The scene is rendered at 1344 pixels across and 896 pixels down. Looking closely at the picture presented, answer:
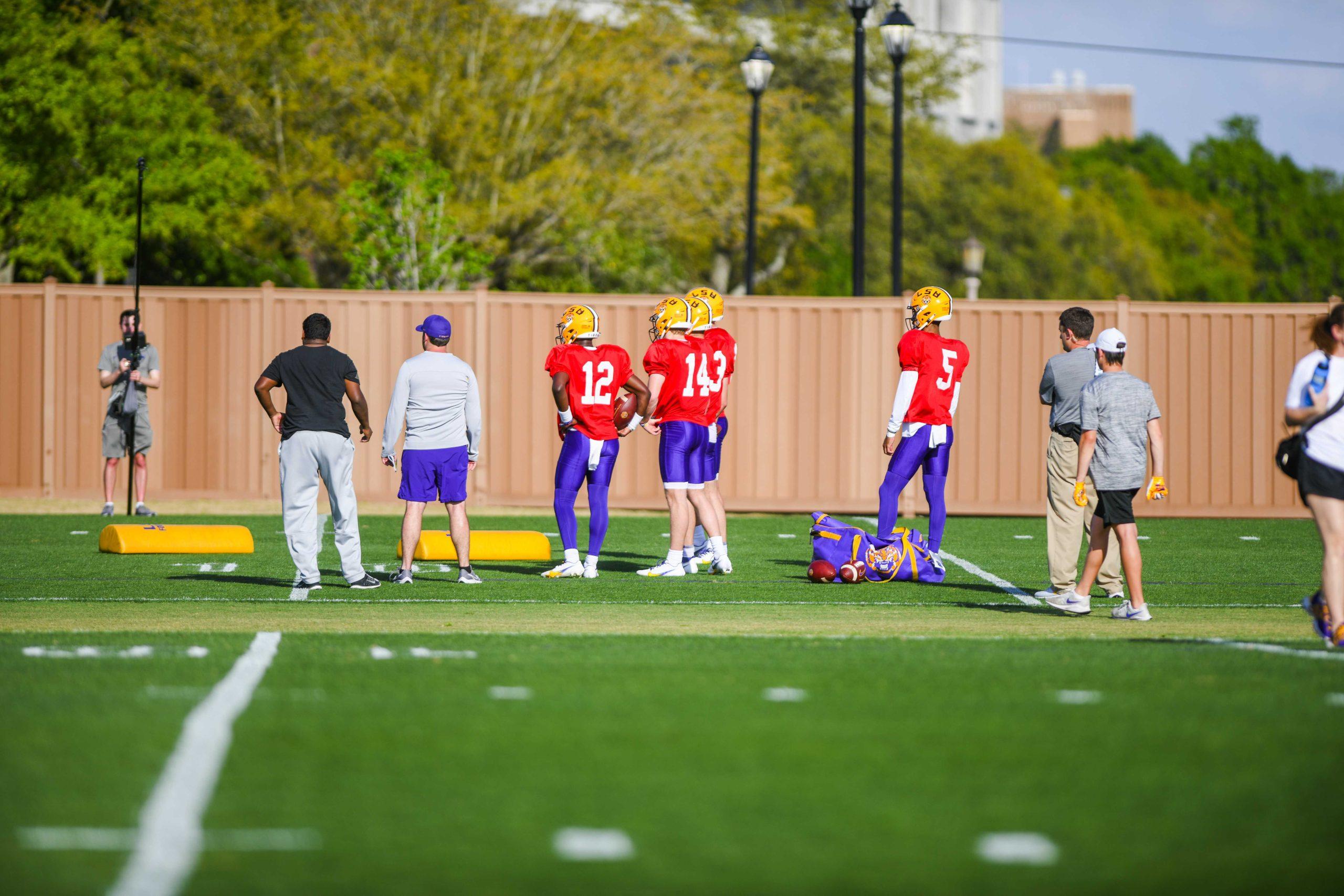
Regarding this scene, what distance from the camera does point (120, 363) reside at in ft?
53.8

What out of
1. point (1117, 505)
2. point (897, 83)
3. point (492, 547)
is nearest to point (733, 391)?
point (897, 83)

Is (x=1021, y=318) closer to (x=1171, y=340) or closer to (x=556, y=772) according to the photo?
(x=1171, y=340)

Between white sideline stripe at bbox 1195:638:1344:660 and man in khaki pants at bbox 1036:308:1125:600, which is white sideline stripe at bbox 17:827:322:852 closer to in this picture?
white sideline stripe at bbox 1195:638:1344:660

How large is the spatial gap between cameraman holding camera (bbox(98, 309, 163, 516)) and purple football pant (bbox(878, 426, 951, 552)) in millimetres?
8184

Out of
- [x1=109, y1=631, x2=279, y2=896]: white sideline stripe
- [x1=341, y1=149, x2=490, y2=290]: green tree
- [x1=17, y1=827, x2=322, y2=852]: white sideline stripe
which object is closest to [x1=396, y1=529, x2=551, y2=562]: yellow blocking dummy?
[x1=109, y1=631, x2=279, y2=896]: white sideline stripe

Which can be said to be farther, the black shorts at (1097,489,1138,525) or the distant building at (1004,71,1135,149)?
the distant building at (1004,71,1135,149)

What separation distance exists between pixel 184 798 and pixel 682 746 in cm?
168

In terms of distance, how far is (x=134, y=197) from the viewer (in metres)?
26.6

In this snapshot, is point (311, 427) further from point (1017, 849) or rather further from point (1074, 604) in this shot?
point (1017, 849)

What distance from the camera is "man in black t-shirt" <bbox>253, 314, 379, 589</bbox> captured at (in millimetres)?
10469

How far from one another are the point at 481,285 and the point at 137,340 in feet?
13.5

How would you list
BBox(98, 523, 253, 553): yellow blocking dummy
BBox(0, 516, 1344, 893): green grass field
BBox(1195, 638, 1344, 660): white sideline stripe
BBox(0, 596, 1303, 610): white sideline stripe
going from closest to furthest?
BBox(0, 516, 1344, 893): green grass field
BBox(1195, 638, 1344, 660): white sideline stripe
BBox(0, 596, 1303, 610): white sideline stripe
BBox(98, 523, 253, 553): yellow blocking dummy

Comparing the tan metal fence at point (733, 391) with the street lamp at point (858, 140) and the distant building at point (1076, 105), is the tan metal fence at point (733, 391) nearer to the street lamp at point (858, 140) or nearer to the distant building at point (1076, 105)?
the street lamp at point (858, 140)

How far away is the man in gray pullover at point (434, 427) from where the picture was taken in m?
11.1
